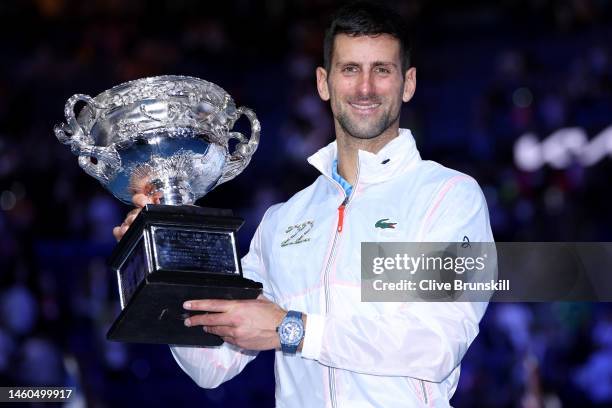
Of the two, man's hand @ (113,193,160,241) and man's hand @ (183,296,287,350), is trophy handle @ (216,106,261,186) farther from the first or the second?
man's hand @ (183,296,287,350)

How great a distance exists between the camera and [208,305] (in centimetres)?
307

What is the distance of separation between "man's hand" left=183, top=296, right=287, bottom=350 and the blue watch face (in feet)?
0.07

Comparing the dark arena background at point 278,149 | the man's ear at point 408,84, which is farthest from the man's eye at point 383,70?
the dark arena background at point 278,149

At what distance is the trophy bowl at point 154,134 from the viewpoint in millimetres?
3357

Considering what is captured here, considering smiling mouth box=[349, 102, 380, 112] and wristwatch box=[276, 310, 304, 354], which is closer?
wristwatch box=[276, 310, 304, 354]

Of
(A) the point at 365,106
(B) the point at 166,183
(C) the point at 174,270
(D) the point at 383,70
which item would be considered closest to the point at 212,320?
(C) the point at 174,270

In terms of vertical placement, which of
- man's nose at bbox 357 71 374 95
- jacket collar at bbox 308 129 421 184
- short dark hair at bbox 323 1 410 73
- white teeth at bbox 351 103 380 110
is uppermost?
short dark hair at bbox 323 1 410 73

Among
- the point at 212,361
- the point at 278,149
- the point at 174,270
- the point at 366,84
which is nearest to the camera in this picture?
the point at 174,270

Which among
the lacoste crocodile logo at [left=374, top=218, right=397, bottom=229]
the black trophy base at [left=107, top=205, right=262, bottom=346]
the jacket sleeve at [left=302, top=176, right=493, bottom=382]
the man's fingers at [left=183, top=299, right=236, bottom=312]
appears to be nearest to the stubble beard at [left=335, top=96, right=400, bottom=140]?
the lacoste crocodile logo at [left=374, top=218, right=397, bottom=229]

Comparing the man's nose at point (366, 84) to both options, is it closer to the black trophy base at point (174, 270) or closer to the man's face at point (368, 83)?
the man's face at point (368, 83)

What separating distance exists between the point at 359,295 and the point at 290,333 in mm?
285

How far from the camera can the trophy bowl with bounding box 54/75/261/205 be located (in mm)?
3357

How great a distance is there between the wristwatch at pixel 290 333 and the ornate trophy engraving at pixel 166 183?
130mm

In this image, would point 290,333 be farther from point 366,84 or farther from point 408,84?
point 408,84
